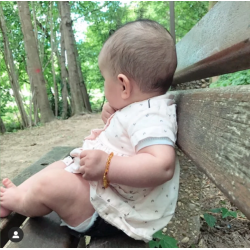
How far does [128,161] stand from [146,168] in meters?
0.06

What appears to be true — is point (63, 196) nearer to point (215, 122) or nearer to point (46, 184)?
point (46, 184)

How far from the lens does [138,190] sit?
0.95 metres

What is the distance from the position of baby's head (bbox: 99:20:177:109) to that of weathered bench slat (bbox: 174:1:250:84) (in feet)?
0.41

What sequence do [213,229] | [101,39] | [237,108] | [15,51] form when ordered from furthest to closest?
[15,51]
[101,39]
[213,229]
[237,108]

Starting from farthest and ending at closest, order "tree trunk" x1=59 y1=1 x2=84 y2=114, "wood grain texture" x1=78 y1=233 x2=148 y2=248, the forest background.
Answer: "tree trunk" x1=59 y1=1 x2=84 y2=114, the forest background, "wood grain texture" x1=78 y1=233 x2=148 y2=248

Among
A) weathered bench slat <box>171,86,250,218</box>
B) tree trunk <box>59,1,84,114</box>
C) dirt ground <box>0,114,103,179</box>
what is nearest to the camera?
weathered bench slat <box>171,86,250,218</box>

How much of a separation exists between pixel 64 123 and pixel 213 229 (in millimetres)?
5892

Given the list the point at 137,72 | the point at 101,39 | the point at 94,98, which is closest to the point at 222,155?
the point at 137,72

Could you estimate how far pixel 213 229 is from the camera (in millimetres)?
1948

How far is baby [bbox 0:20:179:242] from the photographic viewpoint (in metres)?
0.86

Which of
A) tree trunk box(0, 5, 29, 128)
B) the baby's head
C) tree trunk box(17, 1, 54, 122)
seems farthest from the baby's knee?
tree trunk box(0, 5, 29, 128)

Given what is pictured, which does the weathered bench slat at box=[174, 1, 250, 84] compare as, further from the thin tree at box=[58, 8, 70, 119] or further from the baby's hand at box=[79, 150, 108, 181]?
the thin tree at box=[58, 8, 70, 119]

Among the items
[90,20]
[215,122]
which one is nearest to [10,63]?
[90,20]

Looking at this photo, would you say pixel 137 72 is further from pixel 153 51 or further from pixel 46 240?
pixel 46 240
